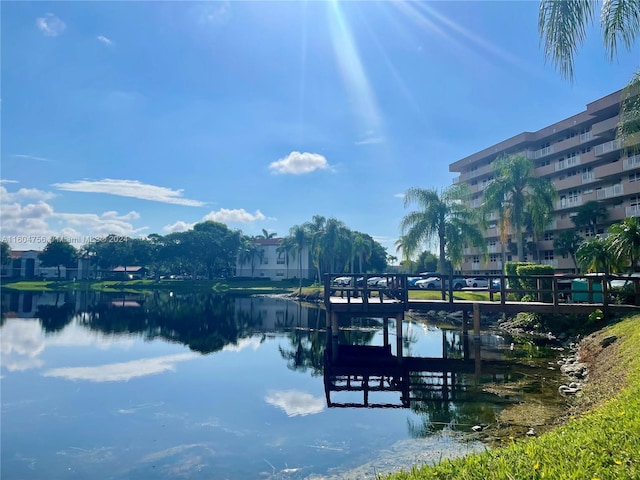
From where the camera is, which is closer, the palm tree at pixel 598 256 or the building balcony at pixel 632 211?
the palm tree at pixel 598 256

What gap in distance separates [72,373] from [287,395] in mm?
9685

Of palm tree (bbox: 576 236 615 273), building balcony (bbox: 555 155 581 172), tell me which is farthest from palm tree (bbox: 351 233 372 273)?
palm tree (bbox: 576 236 615 273)

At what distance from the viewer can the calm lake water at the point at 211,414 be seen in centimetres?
972

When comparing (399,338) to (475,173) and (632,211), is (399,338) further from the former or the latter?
(475,173)

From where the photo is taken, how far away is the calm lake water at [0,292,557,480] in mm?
9719

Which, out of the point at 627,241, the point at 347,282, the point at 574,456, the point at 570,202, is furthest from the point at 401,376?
the point at 570,202

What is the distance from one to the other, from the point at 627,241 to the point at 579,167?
126ft

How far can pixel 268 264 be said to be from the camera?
11269 cm

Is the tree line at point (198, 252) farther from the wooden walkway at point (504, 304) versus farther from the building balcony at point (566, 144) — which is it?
the wooden walkway at point (504, 304)

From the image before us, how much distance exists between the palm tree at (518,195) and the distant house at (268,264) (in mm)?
70051

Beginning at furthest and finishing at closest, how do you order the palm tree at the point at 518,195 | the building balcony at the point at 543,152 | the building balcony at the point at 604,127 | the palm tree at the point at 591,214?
the building balcony at the point at 543,152, the building balcony at the point at 604,127, the palm tree at the point at 591,214, the palm tree at the point at 518,195

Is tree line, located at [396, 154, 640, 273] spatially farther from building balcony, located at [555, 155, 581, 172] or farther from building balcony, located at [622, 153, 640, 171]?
building balcony, located at [555, 155, 581, 172]

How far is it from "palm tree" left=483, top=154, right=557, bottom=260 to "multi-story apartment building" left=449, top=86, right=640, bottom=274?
4388 mm

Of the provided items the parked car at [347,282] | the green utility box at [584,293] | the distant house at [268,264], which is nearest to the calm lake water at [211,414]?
the green utility box at [584,293]
